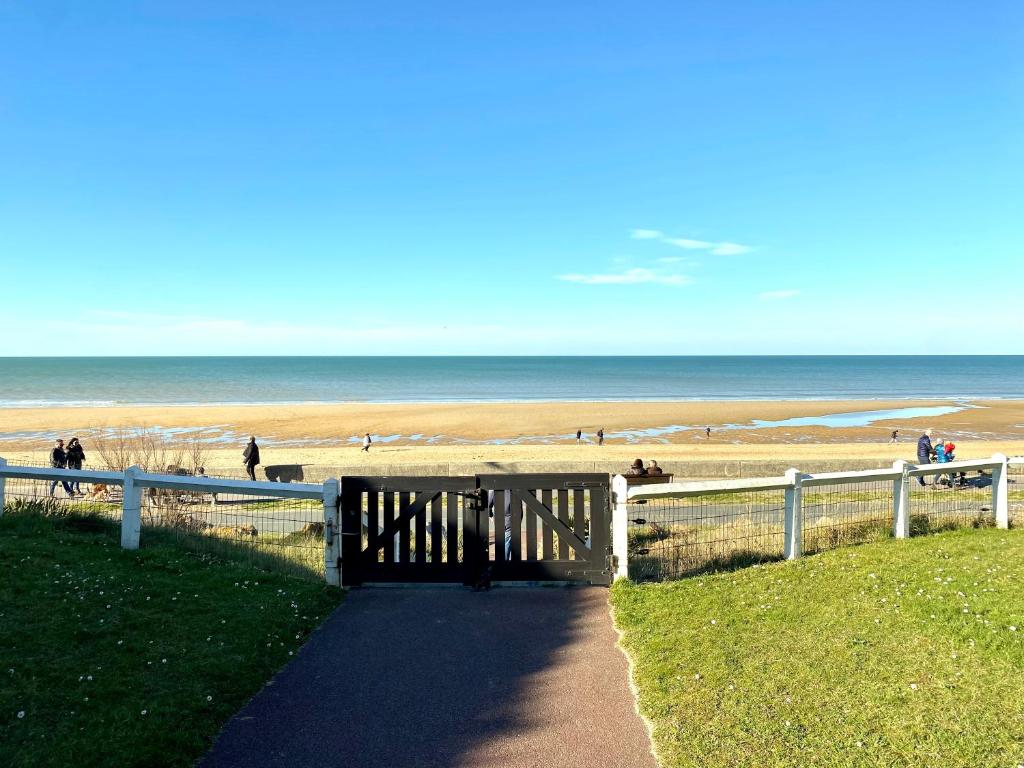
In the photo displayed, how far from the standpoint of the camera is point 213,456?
89.3ft

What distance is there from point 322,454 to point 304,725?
80.9 ft

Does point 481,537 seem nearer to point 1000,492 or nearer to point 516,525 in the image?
point 516,525

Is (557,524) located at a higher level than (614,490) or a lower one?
lower

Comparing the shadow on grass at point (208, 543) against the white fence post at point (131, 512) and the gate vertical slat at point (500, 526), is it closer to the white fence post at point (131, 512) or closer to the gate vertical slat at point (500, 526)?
Result: the white fence post at point (131, 512)

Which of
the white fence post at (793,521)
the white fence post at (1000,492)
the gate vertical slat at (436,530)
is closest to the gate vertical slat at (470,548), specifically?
the gate vertical slat at (436,530)

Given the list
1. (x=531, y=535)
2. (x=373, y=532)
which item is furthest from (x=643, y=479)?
(x=373, y=532)

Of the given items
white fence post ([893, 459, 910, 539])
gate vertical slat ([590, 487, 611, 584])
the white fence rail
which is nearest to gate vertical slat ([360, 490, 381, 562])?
the white fence rail

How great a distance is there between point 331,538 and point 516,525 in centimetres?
216

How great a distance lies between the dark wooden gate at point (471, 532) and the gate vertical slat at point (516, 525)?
0.04ft

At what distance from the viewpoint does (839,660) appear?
218 inches

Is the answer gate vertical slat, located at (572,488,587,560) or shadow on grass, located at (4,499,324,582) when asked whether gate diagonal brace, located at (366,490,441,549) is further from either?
gate vertical slat, located at (572,488,587,560)

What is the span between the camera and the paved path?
463 centimetres

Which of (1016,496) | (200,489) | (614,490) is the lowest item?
(1016,496)

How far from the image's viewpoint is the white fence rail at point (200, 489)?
27.0ft
